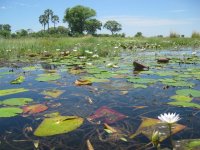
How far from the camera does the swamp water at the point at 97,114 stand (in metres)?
2.08

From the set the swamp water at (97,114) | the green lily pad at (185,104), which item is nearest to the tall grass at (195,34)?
the swamp water at (97,114)

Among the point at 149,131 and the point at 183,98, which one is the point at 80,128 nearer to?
the point at 149,131

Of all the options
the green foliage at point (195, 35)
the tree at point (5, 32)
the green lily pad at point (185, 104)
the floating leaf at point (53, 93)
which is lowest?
the floating leaf at point (53, 93)

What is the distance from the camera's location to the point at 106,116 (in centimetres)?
264

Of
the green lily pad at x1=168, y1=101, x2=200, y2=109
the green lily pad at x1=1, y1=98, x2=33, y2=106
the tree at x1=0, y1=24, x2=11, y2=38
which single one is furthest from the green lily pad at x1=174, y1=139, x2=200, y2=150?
the tree at x1=0, y1=24, x2=11, y2=38

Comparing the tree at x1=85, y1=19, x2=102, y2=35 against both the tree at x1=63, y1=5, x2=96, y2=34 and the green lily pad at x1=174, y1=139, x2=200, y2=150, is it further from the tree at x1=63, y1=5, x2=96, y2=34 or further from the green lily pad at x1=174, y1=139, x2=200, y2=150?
the green lily pad at x1=174, y1=139, x2=200, y2=150

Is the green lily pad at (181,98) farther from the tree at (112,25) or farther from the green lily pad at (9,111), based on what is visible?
the tree at (112,25)

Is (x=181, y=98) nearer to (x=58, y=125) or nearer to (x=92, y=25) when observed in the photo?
(x=58, y=125)

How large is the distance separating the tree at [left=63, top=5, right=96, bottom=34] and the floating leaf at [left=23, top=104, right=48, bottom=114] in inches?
2385

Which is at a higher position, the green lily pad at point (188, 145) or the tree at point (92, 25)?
the tree at point (92, 25)

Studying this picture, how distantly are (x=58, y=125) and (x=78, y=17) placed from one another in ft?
204

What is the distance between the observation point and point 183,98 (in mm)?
3217

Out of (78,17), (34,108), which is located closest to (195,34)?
(34,108)

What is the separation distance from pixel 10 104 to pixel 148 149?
5.96 feet
